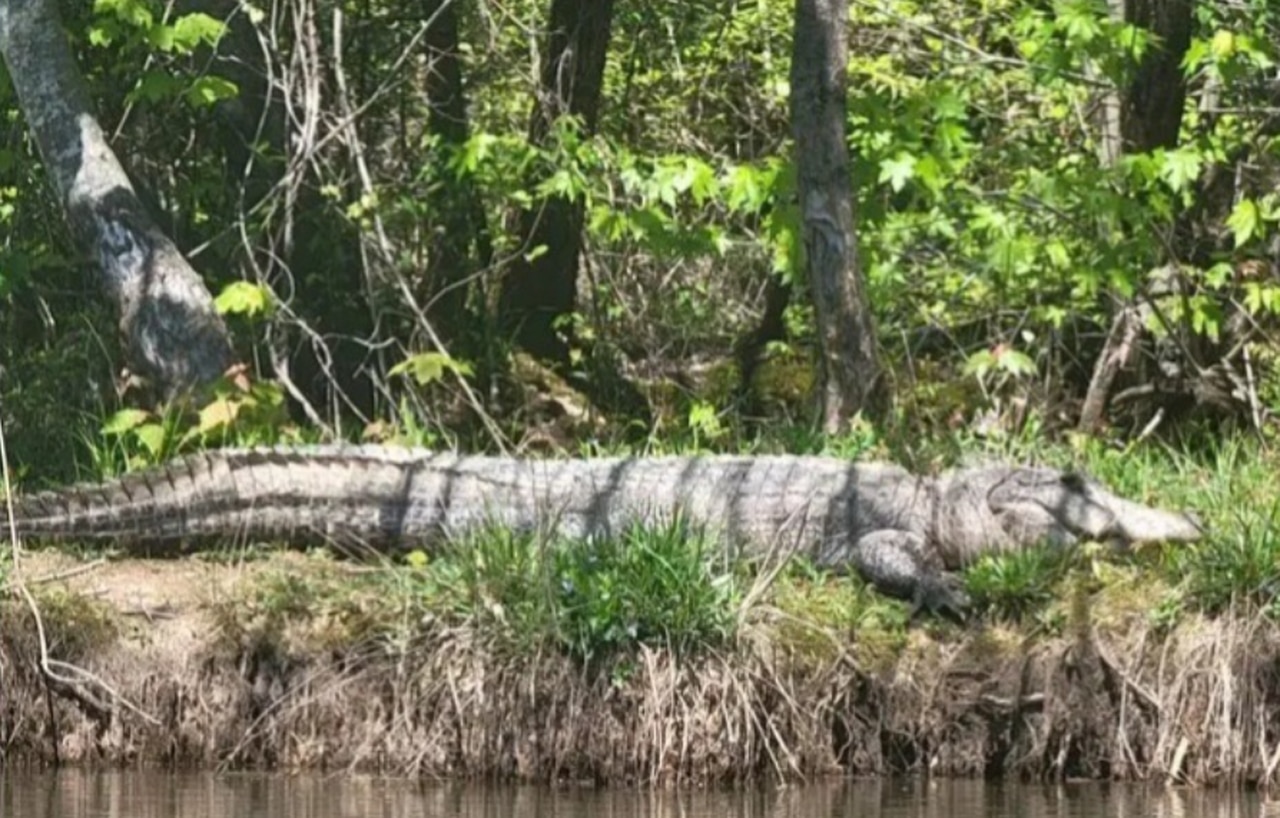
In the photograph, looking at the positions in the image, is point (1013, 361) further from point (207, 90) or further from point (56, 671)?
point (56, 671)

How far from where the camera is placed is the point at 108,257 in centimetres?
1010

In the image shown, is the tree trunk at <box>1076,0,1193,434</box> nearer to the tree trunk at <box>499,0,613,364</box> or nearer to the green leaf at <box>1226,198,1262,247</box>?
the green leaf at <box>1226,198,1262,247</box>

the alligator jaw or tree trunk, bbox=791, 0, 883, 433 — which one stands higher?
tree trunk, bbox=791, 0, 883, 433

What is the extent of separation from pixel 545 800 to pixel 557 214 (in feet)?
19.5

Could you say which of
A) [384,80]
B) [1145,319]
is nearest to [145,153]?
[384,80]

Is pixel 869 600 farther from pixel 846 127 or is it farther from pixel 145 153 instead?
pixel 145 153

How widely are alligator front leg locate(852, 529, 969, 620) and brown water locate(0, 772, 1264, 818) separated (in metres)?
0.84

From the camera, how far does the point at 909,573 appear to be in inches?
327

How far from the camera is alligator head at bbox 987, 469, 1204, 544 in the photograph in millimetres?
8234

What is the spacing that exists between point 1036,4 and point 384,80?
3.68 meters

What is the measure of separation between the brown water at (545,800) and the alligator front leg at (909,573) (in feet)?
2.77

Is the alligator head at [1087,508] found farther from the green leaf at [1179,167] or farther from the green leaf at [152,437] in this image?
the green leaf at [152,437]

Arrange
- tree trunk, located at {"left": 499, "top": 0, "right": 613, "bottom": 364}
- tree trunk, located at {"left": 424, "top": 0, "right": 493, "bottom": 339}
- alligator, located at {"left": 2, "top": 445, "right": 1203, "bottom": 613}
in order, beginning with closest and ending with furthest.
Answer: alligator, located at {"left": 2, "top": 445, "right": 1203, "bottom": 613} < tree trunk, located at {"left": 499, "top": 0, "right": 613, "bottom": 364} < tree trunk, located at {"left": 424, "top": 0, "right": 493, "bottom": 339}

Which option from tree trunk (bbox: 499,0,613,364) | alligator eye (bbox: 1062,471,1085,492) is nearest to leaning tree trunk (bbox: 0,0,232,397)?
tree trunk (bbox: 499,0,613,364)
